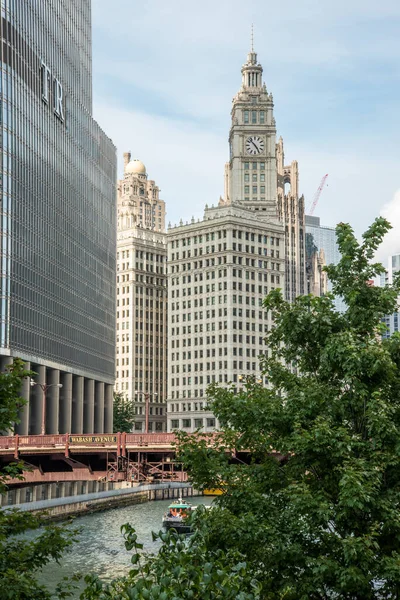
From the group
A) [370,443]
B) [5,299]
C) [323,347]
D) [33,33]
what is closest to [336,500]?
[370,443]

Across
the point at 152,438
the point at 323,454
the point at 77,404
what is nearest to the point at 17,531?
the point at 323,454

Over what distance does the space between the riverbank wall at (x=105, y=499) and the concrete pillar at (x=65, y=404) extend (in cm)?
2385

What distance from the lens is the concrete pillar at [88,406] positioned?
644 feet

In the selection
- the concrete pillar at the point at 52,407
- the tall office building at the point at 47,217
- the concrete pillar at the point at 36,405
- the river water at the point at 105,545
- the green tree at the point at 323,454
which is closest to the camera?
the green tree at the point at 323,454

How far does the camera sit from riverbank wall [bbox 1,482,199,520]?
10556 centimetres

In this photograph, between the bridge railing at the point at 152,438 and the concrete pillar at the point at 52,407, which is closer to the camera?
the bridge railing at the point at 152,438

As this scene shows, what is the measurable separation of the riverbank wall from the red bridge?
3875 mm

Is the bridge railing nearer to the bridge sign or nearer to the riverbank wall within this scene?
the bridge sign

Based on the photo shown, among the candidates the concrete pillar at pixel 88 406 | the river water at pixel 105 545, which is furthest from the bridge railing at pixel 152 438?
the concrete pillar at pixel 88 406

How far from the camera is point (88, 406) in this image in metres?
196

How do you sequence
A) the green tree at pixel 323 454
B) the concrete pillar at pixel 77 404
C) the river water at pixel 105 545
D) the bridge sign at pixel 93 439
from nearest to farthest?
1. the green tree at pixel 323 454
2. the river water at pixel 105 545
3. the bridge sign at pixel 93 439
4. the concrete pillar at pixel 77 404

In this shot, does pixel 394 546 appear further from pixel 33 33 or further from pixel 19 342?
pixel 33 33

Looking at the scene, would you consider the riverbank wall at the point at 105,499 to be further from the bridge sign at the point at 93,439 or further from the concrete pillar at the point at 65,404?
the concrete pillar at the point at 65,404

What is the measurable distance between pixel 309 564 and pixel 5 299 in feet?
384
